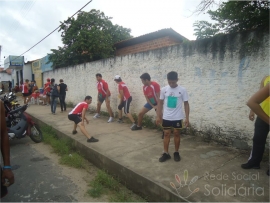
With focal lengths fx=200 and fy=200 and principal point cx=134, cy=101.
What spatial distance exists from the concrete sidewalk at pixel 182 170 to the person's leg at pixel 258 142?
114 mm

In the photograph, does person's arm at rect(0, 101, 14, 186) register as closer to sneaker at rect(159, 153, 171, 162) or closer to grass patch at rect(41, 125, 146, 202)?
grass patch at rect(41, 125, 146, 202)

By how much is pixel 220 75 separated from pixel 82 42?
29.3 ft

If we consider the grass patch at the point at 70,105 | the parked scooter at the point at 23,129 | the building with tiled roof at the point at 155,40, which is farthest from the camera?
the building with tiled roof at the point at 155,40

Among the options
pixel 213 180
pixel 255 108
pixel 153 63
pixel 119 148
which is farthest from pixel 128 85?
pixel 255 108

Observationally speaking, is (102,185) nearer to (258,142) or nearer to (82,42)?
(258,142)

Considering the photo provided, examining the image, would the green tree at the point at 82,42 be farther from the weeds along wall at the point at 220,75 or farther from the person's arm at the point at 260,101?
the person's arm at the point at 260,101

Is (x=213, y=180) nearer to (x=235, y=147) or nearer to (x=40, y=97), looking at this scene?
(x=235, y=147)

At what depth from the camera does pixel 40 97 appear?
12.2 metres

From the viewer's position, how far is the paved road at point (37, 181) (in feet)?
9.03

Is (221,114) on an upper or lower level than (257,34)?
lower

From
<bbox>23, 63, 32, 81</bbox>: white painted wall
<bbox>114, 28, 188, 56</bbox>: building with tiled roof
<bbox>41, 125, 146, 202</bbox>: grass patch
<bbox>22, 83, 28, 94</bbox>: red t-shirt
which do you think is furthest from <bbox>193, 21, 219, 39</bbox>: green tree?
<bbox>23, 63, 32, 81</bbox>: white painted wall

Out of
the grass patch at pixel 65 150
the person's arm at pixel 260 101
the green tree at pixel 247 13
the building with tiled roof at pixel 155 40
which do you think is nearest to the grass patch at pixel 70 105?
the grass patch at pixel 65 150

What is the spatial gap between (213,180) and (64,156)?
2.97m

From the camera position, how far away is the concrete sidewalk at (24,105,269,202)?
7.71 feet
